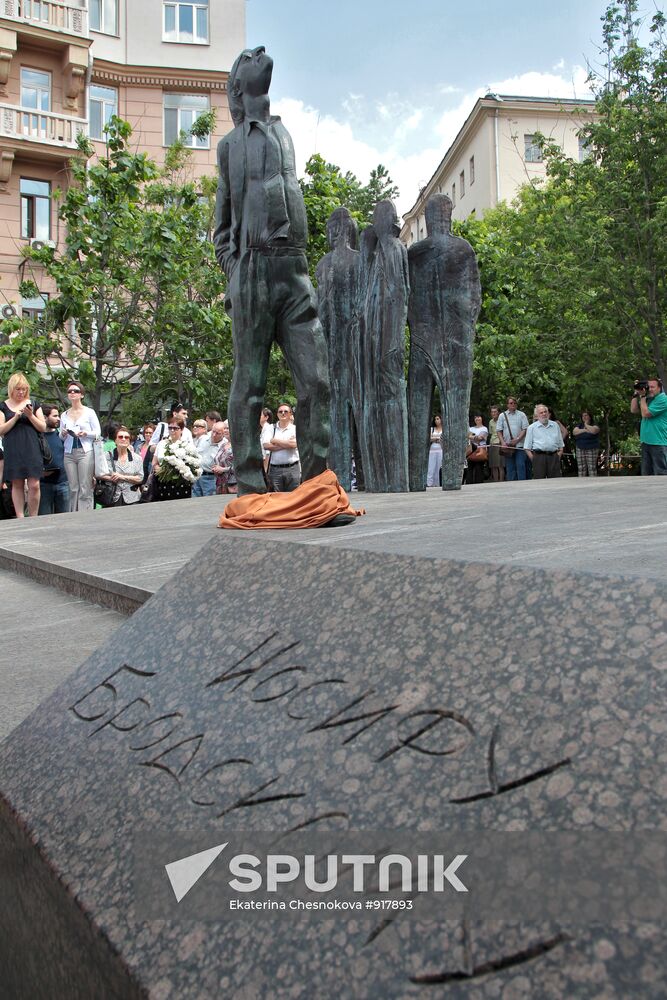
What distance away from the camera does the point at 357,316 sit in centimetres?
840

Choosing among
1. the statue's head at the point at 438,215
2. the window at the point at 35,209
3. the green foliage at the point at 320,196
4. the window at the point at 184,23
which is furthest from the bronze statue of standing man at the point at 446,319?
the window at the point at 184,23

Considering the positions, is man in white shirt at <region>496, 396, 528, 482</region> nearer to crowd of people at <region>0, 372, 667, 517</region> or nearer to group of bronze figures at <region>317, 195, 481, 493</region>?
crowd of people at <region>0, 372, 667, 517</region>

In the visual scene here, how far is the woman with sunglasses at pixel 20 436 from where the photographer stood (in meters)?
9.33

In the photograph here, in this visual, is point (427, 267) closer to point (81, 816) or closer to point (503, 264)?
point (81, 816)

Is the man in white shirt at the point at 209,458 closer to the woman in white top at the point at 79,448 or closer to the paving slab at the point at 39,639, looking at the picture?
the woman in white top at the point at 79,448

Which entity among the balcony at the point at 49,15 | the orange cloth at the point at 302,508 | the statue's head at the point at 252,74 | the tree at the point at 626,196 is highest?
the balcony at the point at 49,15

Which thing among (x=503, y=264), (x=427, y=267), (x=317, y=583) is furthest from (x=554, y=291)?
(x=317, y=583)

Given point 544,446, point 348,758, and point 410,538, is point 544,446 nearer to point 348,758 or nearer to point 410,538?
point 410,538

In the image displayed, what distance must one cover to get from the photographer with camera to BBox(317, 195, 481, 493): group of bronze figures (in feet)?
10.2

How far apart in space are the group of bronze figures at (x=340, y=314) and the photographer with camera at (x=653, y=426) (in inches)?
121

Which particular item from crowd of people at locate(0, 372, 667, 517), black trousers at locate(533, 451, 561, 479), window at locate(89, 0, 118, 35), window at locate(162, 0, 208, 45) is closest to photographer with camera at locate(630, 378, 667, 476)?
crowd of people at locate(0, 372, 667, 517)

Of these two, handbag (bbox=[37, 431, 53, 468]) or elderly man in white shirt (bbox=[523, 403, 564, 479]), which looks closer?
handbag (bbox=[37, 431, 53, 468])

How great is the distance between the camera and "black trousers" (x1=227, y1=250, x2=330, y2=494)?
4.75 metres

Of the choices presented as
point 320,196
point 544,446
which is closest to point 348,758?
point 544,446
